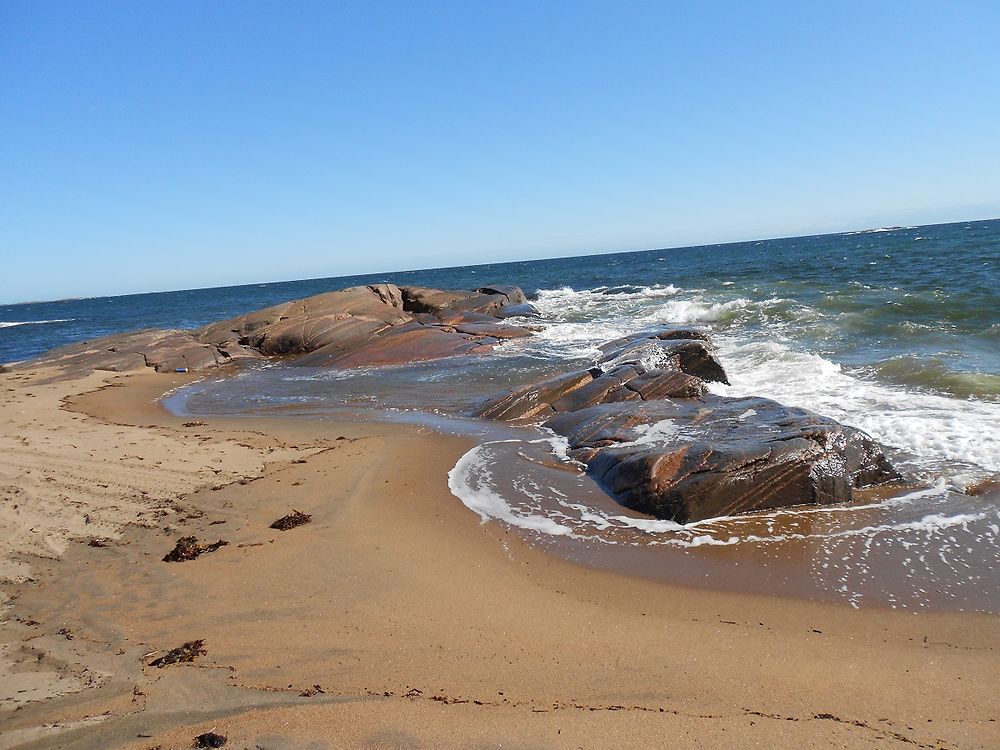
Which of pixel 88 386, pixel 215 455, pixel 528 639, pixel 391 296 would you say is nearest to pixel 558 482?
pixel 528 639

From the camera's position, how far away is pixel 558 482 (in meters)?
7.09

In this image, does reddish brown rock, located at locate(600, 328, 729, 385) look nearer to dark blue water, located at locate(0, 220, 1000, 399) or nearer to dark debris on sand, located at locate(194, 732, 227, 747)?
dark blue water, located at locate(0, 220, 1000, 399)

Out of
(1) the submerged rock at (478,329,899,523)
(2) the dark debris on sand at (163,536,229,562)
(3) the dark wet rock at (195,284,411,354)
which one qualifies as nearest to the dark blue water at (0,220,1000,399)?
(1) the submerged rock at (478,329,899,523)

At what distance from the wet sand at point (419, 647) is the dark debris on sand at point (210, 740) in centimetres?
6

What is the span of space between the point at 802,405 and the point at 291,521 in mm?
8045

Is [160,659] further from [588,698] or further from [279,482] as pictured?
[279,482]

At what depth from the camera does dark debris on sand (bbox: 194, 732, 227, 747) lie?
3035 millimetres

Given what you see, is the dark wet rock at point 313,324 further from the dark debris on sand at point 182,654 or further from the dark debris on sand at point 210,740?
the dark debris on sand at point 210,740

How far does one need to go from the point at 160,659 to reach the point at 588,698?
105 inches

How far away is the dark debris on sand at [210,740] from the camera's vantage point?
9.96 feet

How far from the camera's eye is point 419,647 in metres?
3.96

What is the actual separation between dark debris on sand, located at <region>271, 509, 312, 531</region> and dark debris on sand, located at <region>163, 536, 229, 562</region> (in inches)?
20.2

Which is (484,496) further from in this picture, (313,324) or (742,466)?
(313,324)

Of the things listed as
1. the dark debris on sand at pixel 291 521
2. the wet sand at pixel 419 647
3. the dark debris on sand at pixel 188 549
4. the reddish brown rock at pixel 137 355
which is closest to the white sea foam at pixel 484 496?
the wet sand at pixel 419 647
